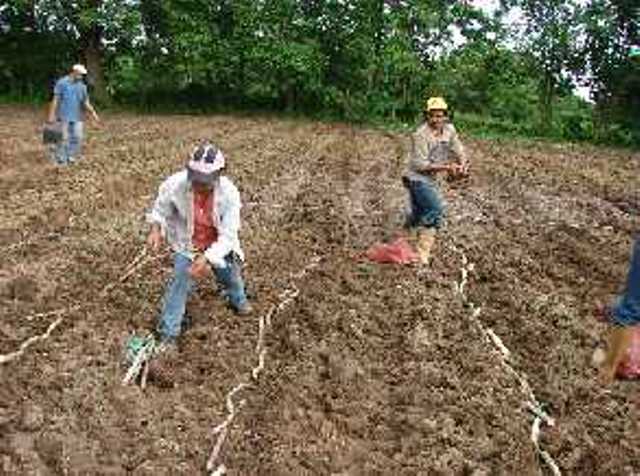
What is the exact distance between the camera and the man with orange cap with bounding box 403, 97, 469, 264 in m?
8.92

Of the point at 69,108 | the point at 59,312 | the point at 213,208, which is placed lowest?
the point at 59,312

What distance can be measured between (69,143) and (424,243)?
284 inches

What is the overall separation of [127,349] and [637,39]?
2241 cm

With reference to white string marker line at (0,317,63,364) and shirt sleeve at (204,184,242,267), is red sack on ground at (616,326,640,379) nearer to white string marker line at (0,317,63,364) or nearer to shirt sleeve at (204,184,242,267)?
shirt sleeve at (204,184,242,267)

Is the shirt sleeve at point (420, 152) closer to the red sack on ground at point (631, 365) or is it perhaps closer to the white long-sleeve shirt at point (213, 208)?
the white long-sleeve shirt at point (213, 208)

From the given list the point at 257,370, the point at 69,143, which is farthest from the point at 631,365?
the point at 69,143

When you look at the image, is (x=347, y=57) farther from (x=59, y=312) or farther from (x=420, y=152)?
(x=59, y=312)

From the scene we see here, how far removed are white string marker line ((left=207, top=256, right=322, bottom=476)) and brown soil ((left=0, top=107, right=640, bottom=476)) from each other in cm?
4

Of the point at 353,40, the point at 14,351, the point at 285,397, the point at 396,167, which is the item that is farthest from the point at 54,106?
the point at 353,40

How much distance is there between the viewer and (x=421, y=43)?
2808 centimetres

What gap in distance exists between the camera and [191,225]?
673 centimetres

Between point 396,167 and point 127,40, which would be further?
point 127,40

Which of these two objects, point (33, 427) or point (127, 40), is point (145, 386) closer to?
point (33, 427)

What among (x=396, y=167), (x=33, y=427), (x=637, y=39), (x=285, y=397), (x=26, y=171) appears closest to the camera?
(x=33, y=427)
